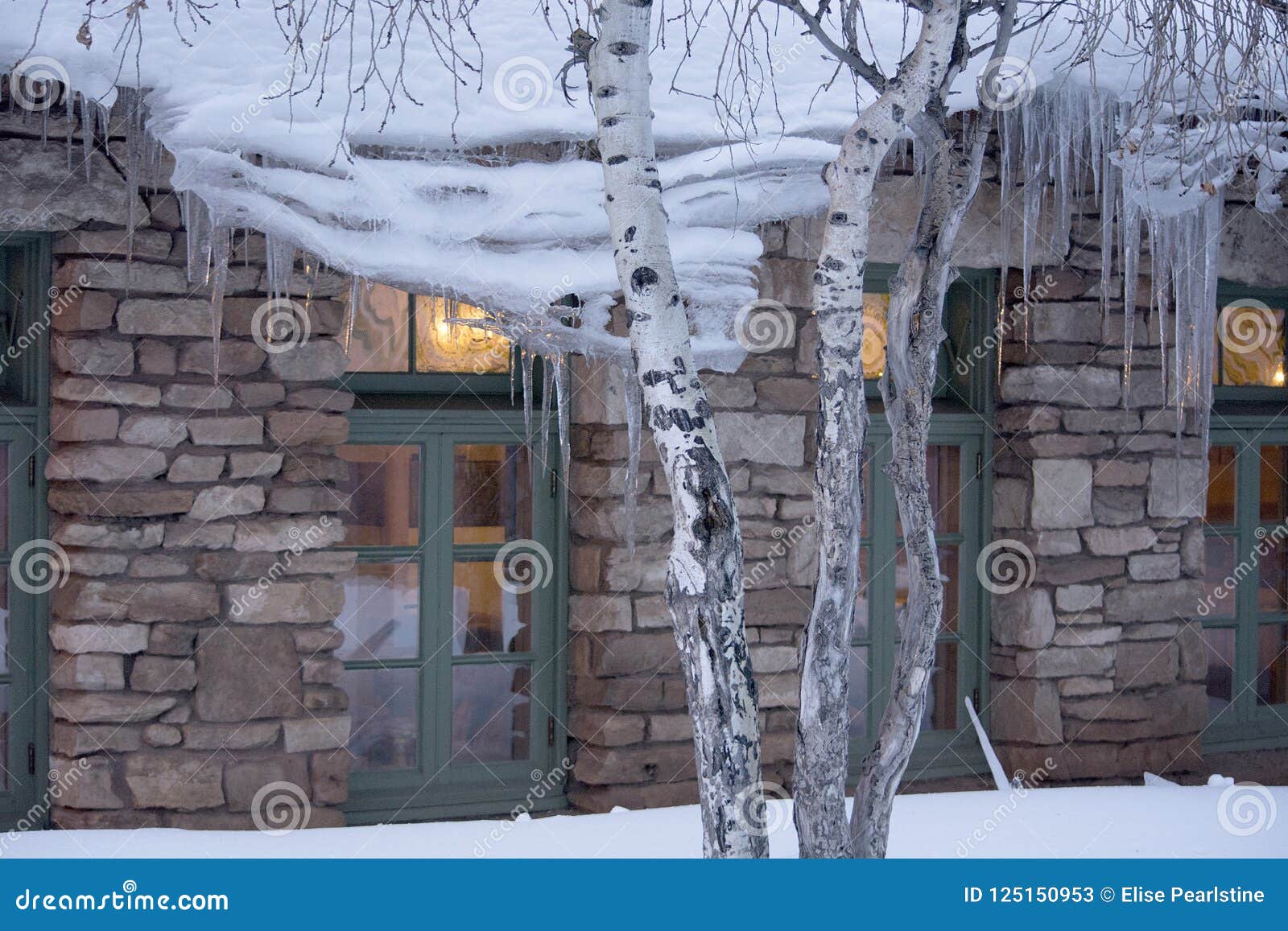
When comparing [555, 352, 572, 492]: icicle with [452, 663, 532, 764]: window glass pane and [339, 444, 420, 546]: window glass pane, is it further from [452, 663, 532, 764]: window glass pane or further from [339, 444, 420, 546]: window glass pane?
[452, 663, 532, 764]: window glass pane

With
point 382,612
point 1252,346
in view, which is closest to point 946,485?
point 1252,346

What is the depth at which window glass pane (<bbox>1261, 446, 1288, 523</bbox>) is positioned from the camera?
18.1ft

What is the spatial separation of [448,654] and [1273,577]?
3625 mm

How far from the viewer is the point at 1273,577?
557 cm

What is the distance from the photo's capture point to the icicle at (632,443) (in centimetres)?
435

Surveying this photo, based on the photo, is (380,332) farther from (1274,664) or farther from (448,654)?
(1274,664)

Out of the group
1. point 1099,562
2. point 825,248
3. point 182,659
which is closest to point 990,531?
point 1099,562

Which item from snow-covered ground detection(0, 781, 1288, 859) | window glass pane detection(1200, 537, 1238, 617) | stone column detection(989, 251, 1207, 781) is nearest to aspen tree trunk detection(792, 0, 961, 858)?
snow-covered ground detection(0, 781, 1288, 859)

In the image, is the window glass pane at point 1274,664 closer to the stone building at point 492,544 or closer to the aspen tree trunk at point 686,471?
the stone building at point 492,544

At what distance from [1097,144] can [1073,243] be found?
1.43ft

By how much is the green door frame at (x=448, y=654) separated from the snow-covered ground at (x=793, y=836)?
0.25 meters

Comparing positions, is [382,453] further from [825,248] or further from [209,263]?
[825,248]

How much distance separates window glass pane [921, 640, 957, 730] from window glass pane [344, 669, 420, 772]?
2.05 metres

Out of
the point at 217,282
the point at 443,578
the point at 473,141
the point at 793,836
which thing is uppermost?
the point at 473,141
